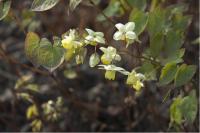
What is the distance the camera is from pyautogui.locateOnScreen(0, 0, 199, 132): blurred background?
1.72m

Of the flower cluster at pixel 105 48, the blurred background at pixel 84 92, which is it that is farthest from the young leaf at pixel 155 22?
the blurred background at pixel 84 92

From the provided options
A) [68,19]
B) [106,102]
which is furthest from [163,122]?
[68,19]

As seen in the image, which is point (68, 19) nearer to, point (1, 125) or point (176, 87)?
point (1, 125)

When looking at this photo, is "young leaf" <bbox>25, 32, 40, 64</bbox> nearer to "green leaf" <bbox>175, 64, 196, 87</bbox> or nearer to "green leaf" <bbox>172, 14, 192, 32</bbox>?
"green leaf" <bbox>175, 64, 196, 87</bbox>

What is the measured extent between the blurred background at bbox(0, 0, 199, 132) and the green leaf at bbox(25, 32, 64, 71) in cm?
51

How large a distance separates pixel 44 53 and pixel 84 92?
3.69 ft

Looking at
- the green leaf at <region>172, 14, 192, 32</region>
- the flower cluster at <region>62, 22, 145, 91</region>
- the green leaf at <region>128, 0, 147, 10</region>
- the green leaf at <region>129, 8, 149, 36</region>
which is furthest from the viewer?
the green leaf at <region>172, 14, 192, 32</region>

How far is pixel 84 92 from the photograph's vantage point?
2152mm

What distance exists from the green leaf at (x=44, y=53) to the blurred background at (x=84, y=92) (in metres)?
0.51

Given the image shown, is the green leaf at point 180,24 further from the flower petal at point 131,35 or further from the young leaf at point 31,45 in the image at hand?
the young leaf at point 31,45

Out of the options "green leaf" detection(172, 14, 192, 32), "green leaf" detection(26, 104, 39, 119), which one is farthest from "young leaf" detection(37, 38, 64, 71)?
"green leaf" detection(26, 104, 39, 119)

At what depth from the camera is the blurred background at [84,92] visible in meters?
1.72

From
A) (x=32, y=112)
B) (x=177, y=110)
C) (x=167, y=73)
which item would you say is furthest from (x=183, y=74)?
(x=32, y=112)

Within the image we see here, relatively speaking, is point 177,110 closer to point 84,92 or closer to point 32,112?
point 32,112
